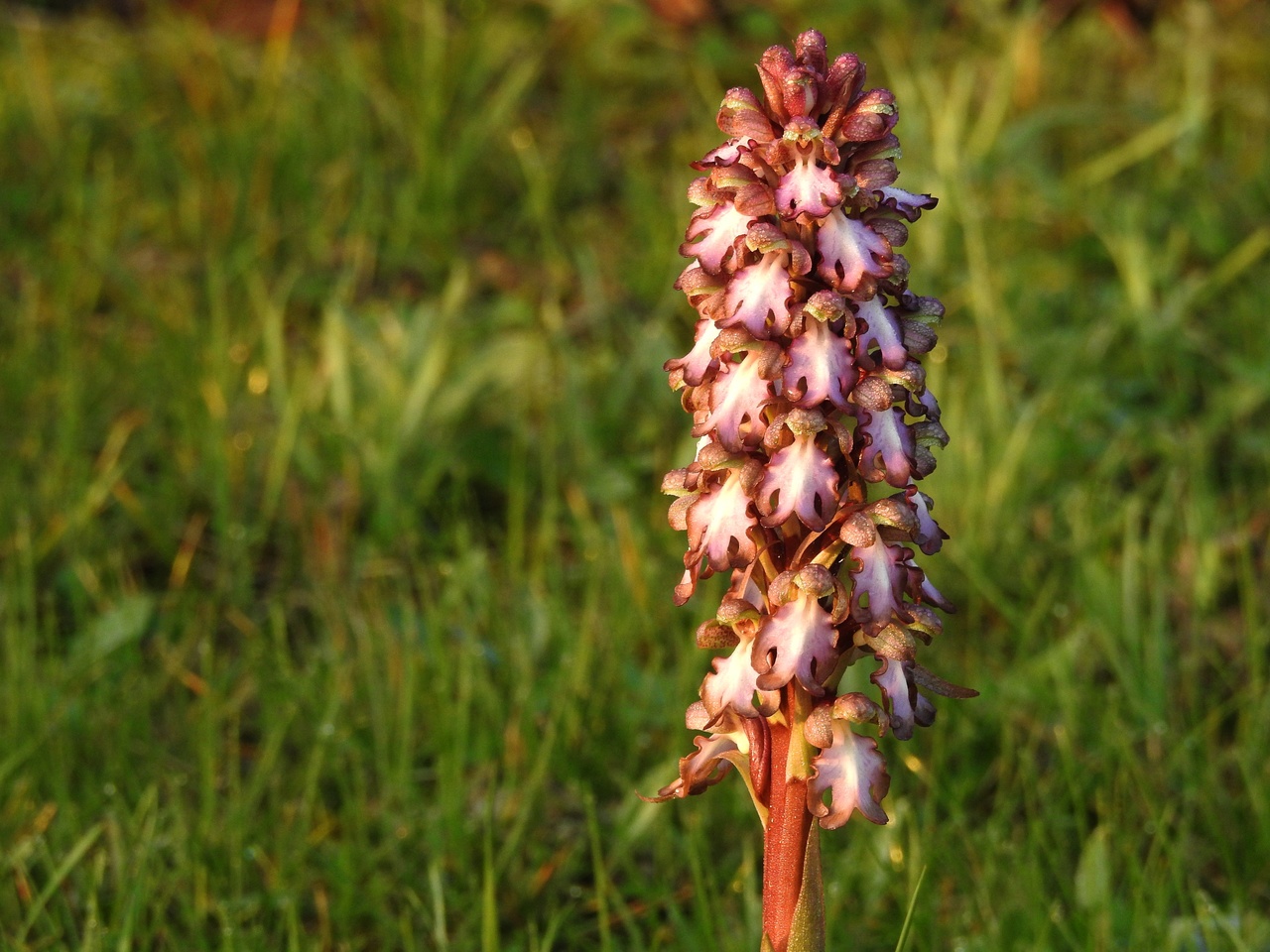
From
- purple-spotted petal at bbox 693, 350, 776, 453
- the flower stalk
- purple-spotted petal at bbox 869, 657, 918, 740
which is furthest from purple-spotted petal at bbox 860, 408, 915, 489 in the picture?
purple-spotted petal at bbox 869, 657, 918, 740

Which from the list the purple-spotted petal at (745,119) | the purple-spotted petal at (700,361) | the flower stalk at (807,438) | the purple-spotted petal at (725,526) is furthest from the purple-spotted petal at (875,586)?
the purple-spotted petal at (745,119)

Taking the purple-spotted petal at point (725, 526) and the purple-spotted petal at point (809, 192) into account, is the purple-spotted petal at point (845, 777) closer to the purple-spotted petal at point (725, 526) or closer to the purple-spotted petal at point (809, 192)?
the purple-spotted petal at point (725, 526)

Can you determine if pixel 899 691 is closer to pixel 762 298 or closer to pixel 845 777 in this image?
pixel 845 777

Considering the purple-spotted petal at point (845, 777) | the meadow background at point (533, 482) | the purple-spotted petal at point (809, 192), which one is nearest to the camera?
the purple-spotted petal at point (809, 192)

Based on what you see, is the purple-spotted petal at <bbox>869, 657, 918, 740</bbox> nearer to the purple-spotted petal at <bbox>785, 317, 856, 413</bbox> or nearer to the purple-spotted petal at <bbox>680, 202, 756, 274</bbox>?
the purple-spotted petal at <bbox>785, 317, 856, 413</bbox>

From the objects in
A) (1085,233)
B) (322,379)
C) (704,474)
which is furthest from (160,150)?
(704,474)

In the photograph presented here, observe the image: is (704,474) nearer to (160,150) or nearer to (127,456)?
(127,456)
